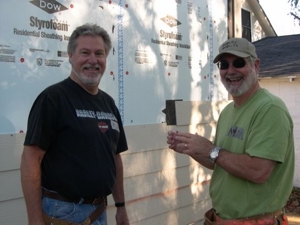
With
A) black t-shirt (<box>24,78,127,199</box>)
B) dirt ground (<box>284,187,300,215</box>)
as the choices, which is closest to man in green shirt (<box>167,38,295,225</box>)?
black t-shirt (<box>24,78,127,199</box>)

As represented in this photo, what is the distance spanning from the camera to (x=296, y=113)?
404 inches

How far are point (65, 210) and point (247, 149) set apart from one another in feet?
3.89

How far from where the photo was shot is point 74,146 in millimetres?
2469

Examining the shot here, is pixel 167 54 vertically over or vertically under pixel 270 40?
under

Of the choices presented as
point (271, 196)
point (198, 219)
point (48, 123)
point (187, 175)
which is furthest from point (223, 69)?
point (198, 219)

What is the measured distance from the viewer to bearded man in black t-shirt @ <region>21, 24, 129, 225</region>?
235cm

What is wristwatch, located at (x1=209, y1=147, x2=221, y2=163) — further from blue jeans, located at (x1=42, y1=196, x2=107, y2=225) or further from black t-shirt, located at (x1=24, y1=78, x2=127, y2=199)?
blue jeans, located at (x1=42, y1=196, x2=107, y2=225)

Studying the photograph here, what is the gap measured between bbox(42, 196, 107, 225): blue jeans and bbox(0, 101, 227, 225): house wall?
3.43 ft

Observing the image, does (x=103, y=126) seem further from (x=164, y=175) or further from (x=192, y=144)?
(x=164, y=175)

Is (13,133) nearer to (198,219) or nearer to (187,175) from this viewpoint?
(187,175)

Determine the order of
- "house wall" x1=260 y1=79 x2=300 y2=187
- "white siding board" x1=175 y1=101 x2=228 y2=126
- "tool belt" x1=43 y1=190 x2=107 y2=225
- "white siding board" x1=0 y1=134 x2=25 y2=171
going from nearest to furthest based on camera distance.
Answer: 1. "tool belt" x1=43 y1=190 x2=107 y2=225
2. "white siding board" x1=0 y1=134 x2=25 y2=171
3. "white siding board" x1=175 y1=101 x2=228 y2=126
4. "house wall" x1=260 y1=79 x2=300 y2=187

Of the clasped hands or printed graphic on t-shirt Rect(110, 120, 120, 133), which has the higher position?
printed graphic on t-shirt Rect(110, 120, 120, 133)

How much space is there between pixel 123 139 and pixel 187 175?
1.56 meters

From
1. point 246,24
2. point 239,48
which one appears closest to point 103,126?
point 239,48
